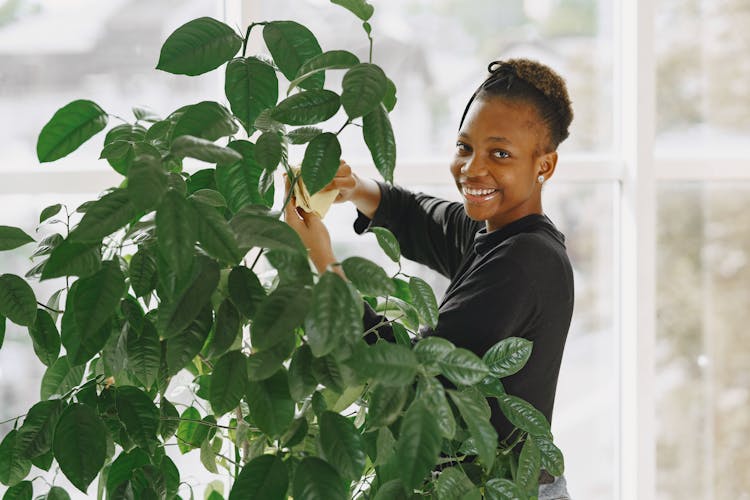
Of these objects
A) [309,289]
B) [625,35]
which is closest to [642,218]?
[625,35]

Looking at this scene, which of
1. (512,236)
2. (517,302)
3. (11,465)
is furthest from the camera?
(512,236)

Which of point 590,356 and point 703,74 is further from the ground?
point 703,74

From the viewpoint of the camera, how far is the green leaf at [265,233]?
80 cm

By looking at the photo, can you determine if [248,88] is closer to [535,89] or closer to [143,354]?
[143,354]

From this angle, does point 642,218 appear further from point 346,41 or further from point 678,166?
point 346,41

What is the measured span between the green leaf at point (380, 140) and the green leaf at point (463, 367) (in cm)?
20

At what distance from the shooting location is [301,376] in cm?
86

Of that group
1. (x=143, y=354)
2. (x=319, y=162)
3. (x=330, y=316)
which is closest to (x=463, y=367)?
(x=330, y=316)

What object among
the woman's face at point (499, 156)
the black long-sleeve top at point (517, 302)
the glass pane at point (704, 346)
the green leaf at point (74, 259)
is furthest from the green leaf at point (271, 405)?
the glass pane at point (704, 346)

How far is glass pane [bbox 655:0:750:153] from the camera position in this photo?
81.7 inches

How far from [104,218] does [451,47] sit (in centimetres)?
140

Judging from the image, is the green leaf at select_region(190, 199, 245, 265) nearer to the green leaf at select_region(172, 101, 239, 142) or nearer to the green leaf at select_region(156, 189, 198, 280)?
the green leaf at select_region(156, 189, 198, 280)

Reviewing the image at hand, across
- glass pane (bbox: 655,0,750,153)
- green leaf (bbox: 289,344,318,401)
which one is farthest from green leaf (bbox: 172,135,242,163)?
glass pane (bbox: 655,0,750,153)


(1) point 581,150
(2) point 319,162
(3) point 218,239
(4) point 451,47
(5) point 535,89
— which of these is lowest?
(3) point 218,239
